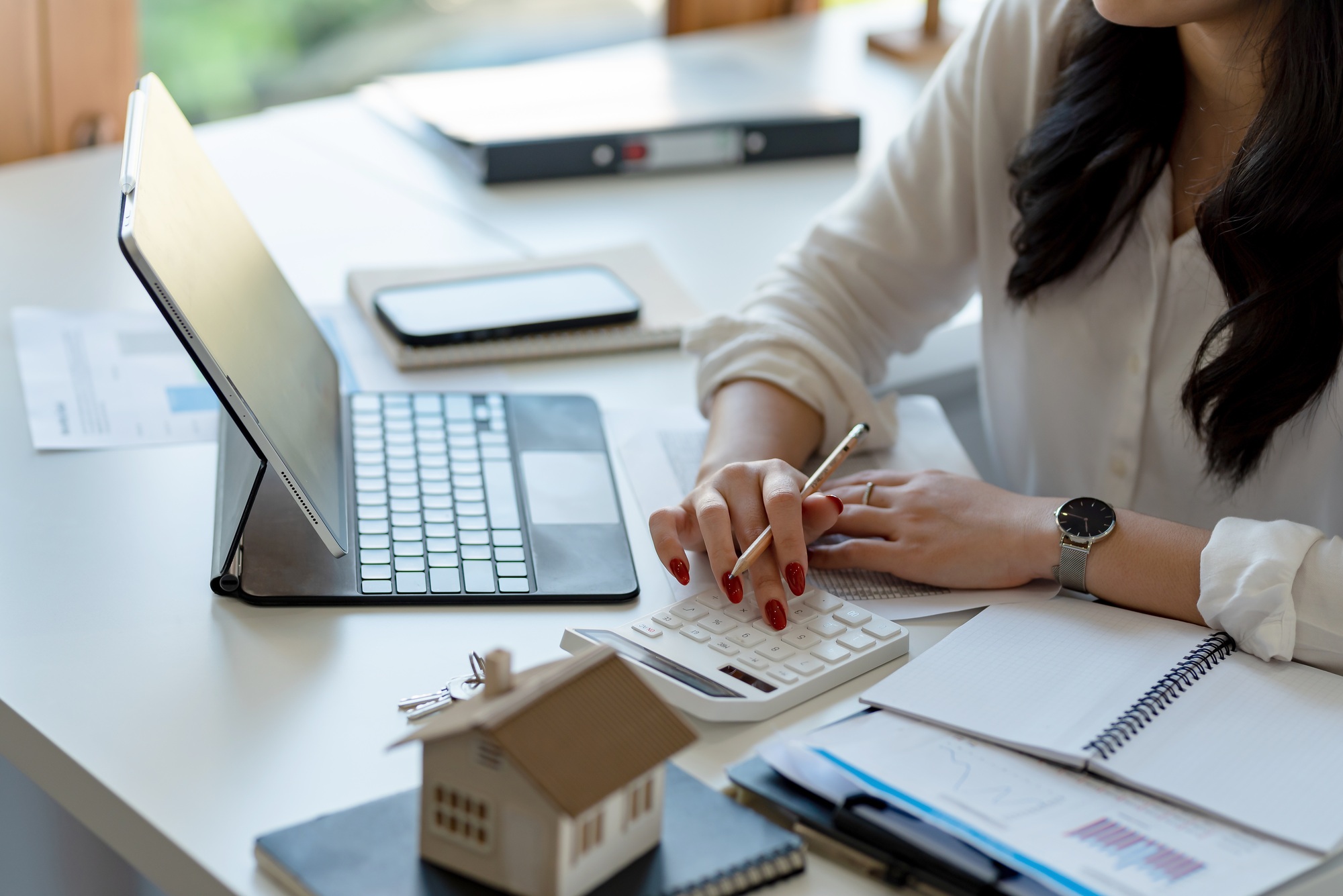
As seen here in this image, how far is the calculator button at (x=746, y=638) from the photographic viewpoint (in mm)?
819

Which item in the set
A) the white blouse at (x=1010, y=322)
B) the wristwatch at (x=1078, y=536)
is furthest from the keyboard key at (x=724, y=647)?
the white blouse at (x=1010, y=322)

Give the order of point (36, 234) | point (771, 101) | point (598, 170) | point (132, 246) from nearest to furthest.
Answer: point (132, 246), point (36, 234), point (598, 170), point (771, 101)

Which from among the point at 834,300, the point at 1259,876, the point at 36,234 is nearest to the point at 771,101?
the point at 834,300

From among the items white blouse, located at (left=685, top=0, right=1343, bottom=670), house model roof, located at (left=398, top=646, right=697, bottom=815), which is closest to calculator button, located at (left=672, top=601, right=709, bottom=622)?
house model roof, located at (left=398, top=646, right=697, bottom=815)

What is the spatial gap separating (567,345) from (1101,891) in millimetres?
798

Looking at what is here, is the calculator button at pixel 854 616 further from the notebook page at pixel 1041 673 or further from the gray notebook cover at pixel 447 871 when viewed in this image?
the gray notebook cover at pixel 447 871

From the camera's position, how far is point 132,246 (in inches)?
28.0

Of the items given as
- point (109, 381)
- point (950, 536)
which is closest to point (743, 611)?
point (950, 536)

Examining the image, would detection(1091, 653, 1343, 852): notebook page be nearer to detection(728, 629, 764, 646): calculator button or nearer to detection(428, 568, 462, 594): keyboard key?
detection(728, 629, 764, 646): calculator button

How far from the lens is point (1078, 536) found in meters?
0.90

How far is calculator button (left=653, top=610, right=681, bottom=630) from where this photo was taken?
0.83 m

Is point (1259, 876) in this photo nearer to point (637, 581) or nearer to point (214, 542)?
point (637, 581)

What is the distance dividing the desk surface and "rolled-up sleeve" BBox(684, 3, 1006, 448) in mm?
121

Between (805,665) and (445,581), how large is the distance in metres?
0.25
